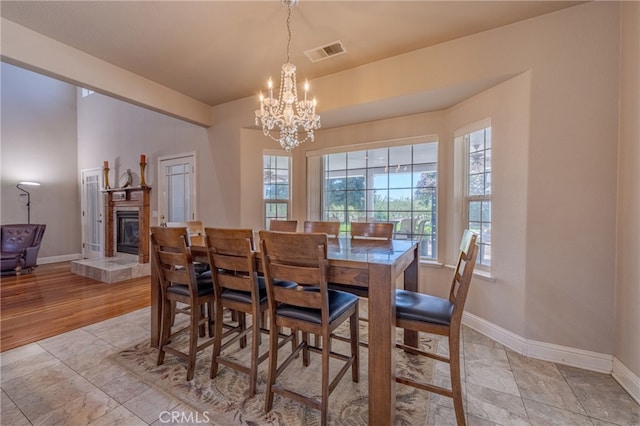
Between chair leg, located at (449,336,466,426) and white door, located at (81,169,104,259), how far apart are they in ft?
23.8

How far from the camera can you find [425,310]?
62.1 inches

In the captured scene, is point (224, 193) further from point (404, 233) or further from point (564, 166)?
point (564, 166)

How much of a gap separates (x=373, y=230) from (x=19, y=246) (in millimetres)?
6443

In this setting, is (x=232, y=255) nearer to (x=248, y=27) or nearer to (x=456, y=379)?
(x=456, y=379)

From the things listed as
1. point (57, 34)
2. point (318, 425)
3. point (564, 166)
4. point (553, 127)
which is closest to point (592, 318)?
point (564, 166)

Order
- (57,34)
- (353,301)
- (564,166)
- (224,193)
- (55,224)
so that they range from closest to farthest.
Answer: (353,301) → (564,166) → (57,34) → (224,193) → (55,224)

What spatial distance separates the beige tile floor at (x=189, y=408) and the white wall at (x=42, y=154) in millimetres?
5109

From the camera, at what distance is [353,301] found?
174 centimetres

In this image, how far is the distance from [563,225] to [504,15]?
179 centimetres

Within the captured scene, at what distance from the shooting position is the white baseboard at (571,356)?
1.79 m

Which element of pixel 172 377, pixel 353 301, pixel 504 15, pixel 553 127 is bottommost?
pixel 172 377

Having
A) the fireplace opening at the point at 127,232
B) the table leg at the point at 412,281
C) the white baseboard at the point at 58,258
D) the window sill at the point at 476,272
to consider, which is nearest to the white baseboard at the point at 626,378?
the window sill at the point at 476,272

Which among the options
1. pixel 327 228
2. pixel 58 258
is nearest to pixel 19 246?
pixel 58 258

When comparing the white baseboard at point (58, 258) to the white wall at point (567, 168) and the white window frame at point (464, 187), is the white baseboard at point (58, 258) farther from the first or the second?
the white wall at point (567, 168)
